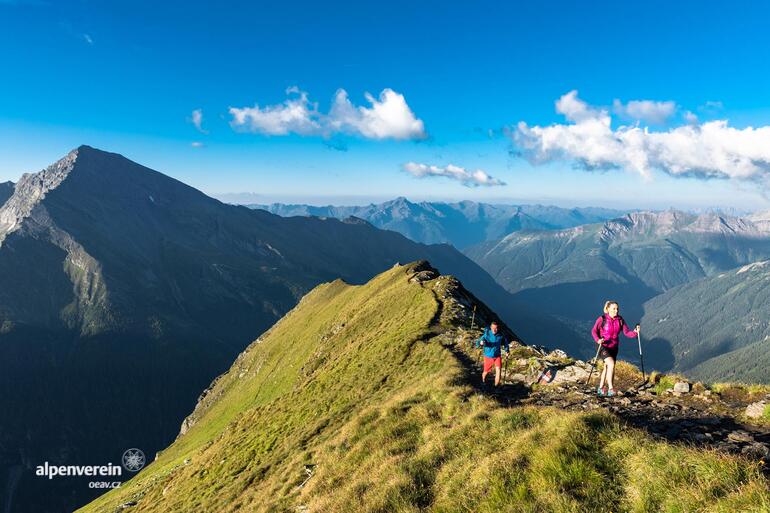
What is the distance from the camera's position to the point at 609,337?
59.7 feet

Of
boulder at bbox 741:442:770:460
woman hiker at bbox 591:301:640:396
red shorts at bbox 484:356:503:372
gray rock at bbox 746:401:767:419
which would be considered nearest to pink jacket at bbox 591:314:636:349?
woman hiker at bbox 591:301:640:396

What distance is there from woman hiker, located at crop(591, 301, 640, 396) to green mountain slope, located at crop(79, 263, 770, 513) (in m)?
5.81

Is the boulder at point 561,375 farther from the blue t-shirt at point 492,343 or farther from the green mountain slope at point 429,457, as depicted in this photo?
the green mountain slope at point 429,457

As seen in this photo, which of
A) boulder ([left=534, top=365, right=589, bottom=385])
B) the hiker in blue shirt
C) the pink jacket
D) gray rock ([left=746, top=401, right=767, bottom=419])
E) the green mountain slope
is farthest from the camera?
the hiker in blue shirt

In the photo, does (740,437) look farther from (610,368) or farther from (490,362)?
(490,362)

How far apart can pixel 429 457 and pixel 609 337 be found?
35.3 ft

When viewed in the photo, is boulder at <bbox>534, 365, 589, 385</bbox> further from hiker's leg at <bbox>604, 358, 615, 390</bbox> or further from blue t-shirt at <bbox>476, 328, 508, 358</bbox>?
hiker's leg at <bbox>604, 358, 615, 390</bbox>

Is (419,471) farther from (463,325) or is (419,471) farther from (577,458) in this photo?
(463,325)

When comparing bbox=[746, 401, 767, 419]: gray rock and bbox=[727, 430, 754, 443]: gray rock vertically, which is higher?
bbox=[727, 430, 754, 443]: gray rock

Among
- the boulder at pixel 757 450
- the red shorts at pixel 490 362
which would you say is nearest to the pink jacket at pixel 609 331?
the red shorts at pixel 490 362

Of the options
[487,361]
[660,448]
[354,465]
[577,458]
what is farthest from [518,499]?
[487,361]

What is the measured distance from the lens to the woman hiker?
1800 cm

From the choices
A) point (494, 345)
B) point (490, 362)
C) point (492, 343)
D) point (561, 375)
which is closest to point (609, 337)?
point (561, 375)

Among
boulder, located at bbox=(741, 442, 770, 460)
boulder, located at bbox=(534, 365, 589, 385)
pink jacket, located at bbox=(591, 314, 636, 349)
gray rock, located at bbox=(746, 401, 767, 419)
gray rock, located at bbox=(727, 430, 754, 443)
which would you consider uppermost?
pink jacket, located at bbox=(591, 314, 636, 349)
